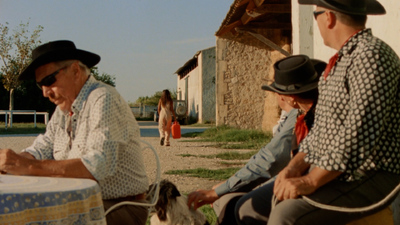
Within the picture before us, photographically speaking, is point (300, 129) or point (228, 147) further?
point (228, 147)

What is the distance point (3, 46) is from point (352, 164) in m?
37.8

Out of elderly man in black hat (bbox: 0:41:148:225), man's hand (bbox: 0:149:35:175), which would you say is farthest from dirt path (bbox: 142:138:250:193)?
man's hand (bbox: 0:149:35:175)

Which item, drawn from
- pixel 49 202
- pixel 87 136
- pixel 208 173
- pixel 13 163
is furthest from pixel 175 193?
pixel 208 173

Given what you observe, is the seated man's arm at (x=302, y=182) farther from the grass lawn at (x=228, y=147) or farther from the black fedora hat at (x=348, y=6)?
the grass lawn at (x=228, y=147)

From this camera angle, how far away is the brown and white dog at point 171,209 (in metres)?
3.63

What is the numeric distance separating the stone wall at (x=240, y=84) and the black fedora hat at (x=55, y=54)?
18.1 meters

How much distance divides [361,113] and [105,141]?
1219mm

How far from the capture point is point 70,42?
10.2 ft

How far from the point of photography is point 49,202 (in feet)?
6.62

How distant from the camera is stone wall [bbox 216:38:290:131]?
69.2 ft

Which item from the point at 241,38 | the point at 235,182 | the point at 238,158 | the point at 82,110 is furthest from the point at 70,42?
the point at 241,38

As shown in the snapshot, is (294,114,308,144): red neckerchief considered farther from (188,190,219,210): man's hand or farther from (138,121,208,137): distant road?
(138,121,208,137): distant road

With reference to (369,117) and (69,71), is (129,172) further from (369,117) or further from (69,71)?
(369,117)

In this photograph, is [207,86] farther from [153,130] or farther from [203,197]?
[203,197]
